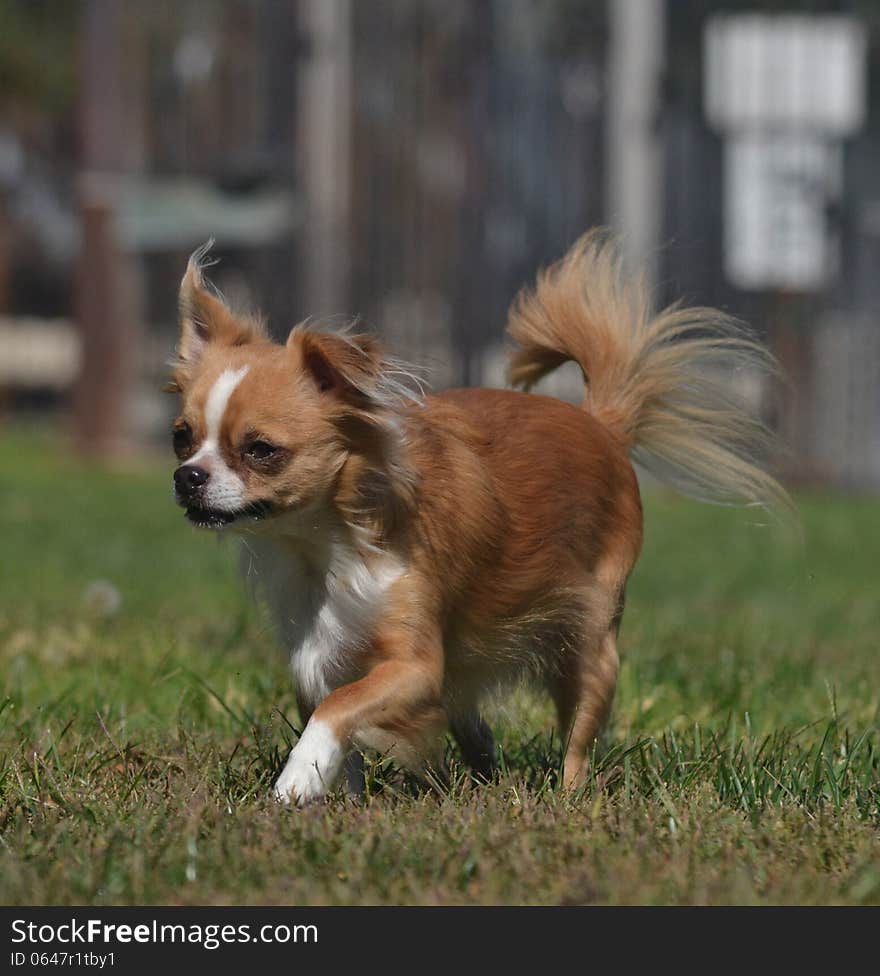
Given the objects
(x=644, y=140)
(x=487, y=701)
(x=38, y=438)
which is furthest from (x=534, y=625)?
(x=38, y=438)

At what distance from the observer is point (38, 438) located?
18.3 metres

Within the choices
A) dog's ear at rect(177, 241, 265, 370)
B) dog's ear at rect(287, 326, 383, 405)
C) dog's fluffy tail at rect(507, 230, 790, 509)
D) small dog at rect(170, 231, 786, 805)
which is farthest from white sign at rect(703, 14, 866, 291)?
dog's ear at rect(287, 326, 383, 405)

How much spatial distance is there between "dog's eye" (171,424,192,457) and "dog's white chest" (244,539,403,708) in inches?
11.2

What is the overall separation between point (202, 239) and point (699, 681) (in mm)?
9707

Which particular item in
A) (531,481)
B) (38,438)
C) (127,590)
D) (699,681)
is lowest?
(38,438)

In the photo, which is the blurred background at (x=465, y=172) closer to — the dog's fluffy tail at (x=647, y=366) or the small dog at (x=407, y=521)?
the dog's fluffy tail at (x=647, y=366)

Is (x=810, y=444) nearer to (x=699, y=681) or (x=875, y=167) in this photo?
(x=875, y=167)

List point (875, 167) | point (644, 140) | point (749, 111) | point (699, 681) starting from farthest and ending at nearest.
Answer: point (875, 167)
point (749, 111)
point (644, 140)
point (699, 681)

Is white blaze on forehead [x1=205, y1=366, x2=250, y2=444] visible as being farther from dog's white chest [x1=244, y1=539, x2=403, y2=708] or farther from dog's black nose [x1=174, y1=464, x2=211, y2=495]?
dog's white chest [x1=244, y1=539, x2=403, y2=708]

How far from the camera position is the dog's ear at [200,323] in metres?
3.73

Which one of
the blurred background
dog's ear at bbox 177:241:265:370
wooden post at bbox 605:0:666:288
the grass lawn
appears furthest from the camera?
the blurred background

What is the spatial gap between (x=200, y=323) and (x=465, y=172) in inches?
396

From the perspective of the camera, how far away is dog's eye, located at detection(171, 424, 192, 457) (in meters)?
3.39

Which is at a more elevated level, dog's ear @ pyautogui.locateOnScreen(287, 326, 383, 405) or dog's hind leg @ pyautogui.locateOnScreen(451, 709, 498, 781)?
dog's ear @ pyautogui.locateOnScreen(287, 326, 383, 405)
